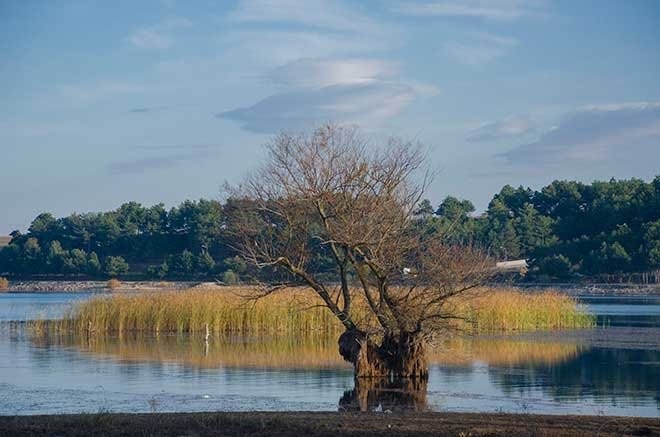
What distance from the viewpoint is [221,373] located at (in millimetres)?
27156

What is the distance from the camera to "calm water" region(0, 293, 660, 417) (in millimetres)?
21203

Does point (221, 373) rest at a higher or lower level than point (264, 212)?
lower

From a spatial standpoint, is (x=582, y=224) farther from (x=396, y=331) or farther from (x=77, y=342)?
(x=396, y=331)

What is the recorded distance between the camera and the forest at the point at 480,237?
93.2 m

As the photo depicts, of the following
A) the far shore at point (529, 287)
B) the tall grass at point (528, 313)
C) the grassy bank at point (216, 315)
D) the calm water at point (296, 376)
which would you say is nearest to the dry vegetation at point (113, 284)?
the far shore at point (529, 287)

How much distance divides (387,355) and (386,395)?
342 cm

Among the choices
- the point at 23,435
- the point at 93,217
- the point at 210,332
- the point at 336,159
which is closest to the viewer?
the point at 23,435

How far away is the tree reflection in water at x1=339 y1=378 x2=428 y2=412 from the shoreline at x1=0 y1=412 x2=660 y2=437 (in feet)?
9.18

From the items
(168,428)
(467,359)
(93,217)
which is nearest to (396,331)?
(467,359)

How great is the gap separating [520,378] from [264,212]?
736cm

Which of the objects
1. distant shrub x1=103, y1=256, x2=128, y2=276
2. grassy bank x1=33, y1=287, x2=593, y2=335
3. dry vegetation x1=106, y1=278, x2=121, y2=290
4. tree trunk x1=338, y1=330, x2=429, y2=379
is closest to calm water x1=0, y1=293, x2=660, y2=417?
tree trunk x1=338, y1=330, x2=429, y2=379

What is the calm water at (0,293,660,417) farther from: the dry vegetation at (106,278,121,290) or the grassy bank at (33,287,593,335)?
the dry vegetation at (106,278,121,290)

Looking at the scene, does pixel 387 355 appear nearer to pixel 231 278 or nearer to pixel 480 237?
pixel 231 278

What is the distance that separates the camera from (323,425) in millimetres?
16062
